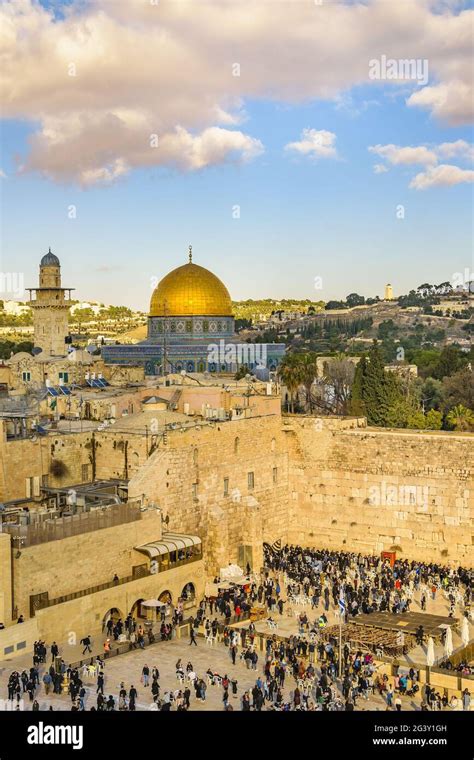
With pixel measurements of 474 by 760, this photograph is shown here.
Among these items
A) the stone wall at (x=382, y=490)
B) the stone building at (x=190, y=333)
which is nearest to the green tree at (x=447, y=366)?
the stone building at (x=190, y=333)

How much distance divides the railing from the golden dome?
30563 mm

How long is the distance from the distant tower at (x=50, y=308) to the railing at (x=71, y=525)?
29053mm

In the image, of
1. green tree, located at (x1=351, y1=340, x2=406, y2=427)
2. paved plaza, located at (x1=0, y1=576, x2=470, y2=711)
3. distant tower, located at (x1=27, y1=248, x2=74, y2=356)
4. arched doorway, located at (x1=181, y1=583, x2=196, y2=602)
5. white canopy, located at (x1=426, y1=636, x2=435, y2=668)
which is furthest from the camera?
distant tower, located at (x1=27, y1=248, x2=74, y2=356)

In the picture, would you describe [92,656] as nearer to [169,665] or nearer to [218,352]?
[169,665]

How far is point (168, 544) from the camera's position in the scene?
2341cm

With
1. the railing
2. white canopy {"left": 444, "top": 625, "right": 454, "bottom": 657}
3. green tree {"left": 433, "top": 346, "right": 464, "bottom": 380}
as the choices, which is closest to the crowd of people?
white canopy {"left": 444, "top": 625, "right": 454, "bottom": 657}

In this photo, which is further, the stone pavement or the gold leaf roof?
the gold leaf roof

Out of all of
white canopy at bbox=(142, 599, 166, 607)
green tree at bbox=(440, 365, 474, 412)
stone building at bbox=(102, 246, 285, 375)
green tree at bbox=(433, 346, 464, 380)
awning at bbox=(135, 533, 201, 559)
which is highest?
stone building at bbox=(102, 246, 285, 375)

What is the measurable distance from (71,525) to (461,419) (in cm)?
2078

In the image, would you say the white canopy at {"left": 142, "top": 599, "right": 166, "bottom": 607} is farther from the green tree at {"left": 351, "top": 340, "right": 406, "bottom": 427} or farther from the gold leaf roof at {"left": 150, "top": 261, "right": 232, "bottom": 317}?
the gold leaf roof at {"left": 150, "top": 261, "right": 232, "bottom": 317}

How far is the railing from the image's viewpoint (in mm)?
20031

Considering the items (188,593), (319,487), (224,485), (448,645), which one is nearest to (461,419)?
(319,487)

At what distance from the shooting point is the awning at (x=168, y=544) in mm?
22766

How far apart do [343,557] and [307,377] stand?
15644 millimetres
